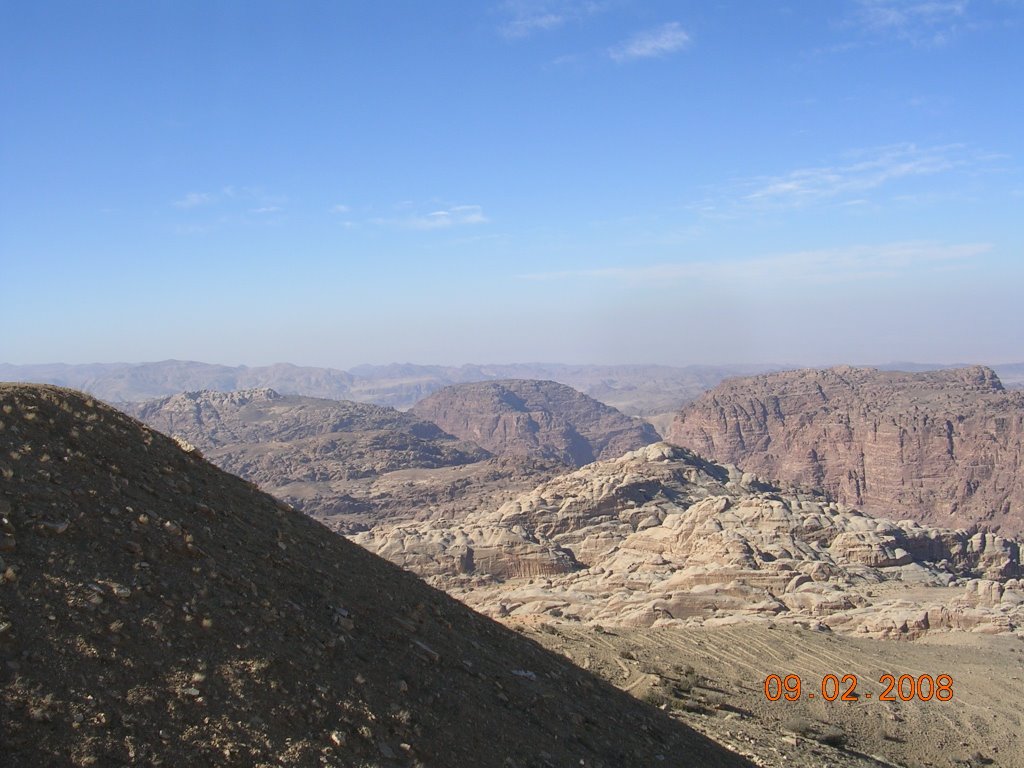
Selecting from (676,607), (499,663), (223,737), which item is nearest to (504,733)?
(499,663)

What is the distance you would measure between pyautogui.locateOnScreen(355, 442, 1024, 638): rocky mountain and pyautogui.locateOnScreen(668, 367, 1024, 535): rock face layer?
216 ft

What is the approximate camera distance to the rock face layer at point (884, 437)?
11869cm

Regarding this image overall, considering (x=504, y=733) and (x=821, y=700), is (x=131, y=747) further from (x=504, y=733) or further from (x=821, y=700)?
(x=821, y=700)

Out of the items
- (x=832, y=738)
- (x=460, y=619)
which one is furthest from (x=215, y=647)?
(x=832, y=738)

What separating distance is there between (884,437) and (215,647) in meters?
141

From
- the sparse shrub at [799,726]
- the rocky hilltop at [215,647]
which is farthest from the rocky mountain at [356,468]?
Answer: the rocky hilltop at [215,647]

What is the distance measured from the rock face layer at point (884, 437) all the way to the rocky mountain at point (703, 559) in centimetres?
6574

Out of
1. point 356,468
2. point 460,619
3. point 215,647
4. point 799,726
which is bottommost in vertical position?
point 356,468

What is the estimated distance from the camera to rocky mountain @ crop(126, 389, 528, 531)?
4380 inches

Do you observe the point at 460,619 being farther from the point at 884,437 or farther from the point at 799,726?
the point at 884,437

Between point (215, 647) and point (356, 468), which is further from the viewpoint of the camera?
point (356, 468)

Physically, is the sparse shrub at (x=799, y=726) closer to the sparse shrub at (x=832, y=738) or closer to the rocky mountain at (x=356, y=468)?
the sparse shrub at (x=832, y=738)

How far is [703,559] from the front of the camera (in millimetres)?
48281

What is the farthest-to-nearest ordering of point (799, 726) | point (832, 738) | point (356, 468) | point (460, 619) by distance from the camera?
point (356, 468)
point (799, 726)
point (832, 738)
point (460, 619)
